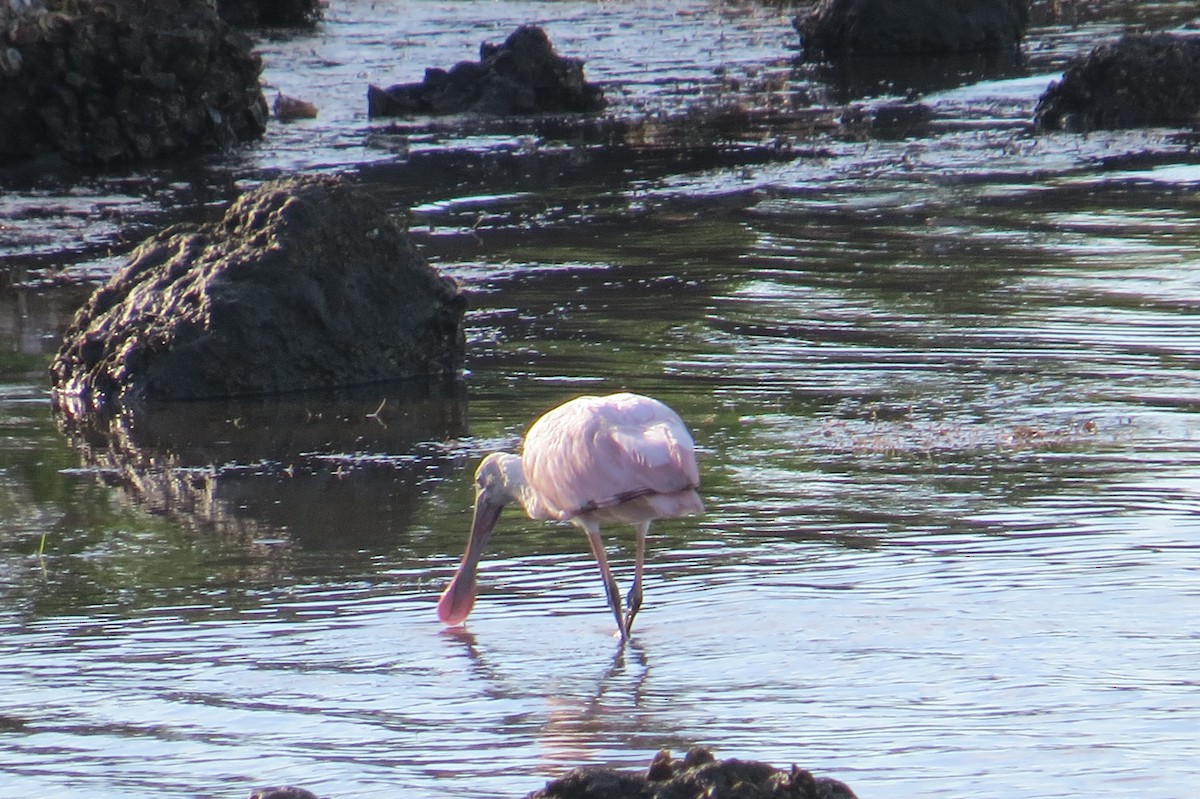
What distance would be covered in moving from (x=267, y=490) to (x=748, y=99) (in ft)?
52.4

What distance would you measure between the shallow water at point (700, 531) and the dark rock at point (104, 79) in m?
2.68

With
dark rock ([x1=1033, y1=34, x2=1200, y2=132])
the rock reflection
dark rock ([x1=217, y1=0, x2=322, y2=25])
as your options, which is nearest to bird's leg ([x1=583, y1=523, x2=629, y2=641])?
the rock reflection

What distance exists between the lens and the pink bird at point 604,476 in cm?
646

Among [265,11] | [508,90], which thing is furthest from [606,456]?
[265,11]

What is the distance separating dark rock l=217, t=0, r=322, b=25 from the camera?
32688 millimetres

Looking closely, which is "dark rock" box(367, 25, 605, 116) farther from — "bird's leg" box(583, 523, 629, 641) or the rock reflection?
"bird's leg" box(583, 523, 629, 641)

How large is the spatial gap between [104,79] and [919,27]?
13.1 metres

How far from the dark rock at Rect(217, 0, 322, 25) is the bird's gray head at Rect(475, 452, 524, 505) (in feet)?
86.3

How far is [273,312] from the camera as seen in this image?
34.3 ft

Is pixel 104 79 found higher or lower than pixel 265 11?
lower

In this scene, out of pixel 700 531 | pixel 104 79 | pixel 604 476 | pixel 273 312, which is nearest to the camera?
pixel 604 476

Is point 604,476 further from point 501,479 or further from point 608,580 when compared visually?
point 501,479

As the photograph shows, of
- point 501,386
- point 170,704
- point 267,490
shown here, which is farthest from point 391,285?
point 170,704

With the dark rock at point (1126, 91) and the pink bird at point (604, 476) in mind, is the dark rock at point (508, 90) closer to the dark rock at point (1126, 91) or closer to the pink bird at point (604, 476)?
the dark rock at point (1126, 91)
